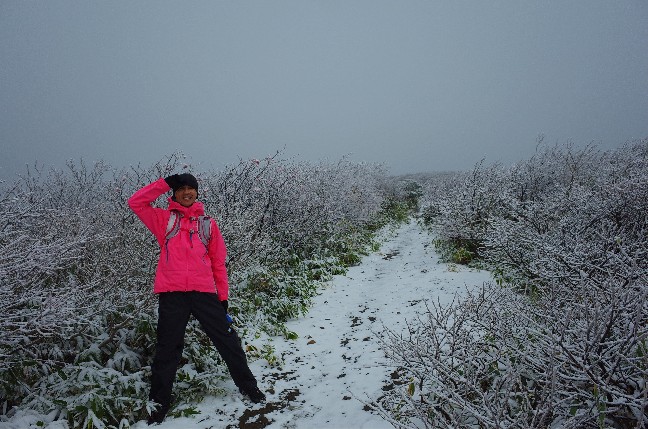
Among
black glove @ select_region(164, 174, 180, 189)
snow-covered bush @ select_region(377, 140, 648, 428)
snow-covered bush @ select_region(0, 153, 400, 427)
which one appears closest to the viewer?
snow-covered bush @ select_region(377, 140, 648, 428)

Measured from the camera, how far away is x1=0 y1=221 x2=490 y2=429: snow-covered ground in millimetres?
3902

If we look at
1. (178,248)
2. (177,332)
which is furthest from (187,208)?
(177,332)

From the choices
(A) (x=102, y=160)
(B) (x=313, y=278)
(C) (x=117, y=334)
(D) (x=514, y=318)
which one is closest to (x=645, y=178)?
(D) (x=514, y=318)

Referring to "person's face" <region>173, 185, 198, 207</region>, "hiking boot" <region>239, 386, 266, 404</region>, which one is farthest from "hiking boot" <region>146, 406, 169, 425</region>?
"person's face" <region>173, 185, 198, 207</region>

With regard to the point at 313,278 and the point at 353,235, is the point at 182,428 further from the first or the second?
the point at 353,235

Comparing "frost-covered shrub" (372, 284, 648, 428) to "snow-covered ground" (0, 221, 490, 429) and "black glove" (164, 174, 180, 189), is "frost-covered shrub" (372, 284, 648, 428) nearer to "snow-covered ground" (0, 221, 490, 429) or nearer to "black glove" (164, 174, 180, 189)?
"snow-covered ground" (0, 221, 490, 429)

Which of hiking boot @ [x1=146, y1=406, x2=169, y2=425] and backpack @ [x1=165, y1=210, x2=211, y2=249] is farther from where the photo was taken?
backpack @ [x1=165, y1=210, x2=211, y2=249]

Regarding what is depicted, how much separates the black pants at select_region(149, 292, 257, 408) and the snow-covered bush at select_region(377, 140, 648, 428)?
6.53ft

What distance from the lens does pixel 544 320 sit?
11.2 feet

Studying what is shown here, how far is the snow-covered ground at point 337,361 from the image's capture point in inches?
154

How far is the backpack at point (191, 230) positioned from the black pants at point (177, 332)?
66cm

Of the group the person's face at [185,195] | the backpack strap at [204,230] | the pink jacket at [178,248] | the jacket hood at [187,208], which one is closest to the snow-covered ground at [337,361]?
the pink jacket at [178,248]

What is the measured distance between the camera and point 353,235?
14.5 metres

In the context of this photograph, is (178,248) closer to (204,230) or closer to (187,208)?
(204,230)
